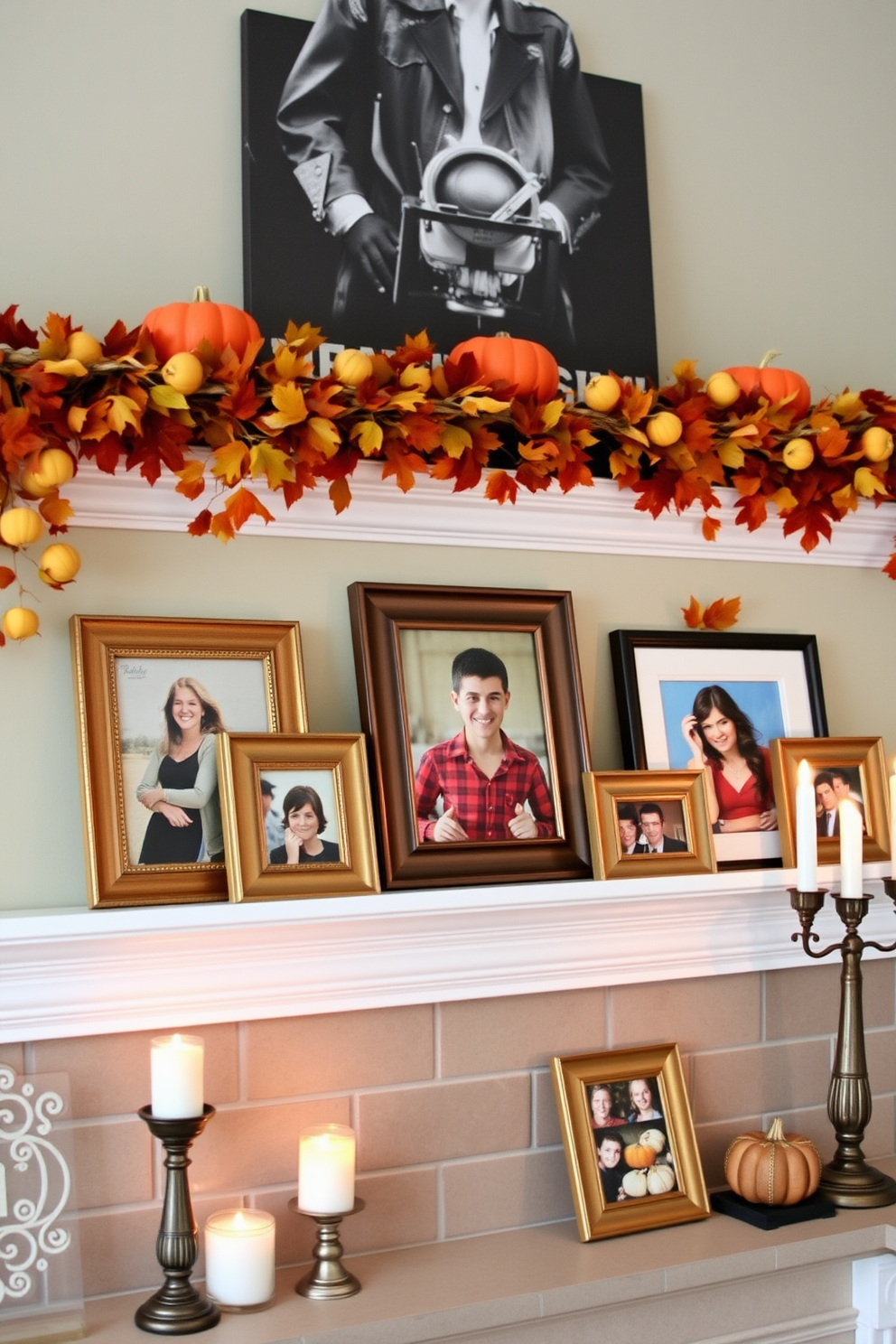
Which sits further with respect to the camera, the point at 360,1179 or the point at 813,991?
the point at 813,991

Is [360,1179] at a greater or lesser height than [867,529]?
lesser

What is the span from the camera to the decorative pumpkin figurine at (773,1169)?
164 cm

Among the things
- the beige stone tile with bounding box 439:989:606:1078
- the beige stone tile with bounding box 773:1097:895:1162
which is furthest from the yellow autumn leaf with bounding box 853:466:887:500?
the beige stone tile with bounding box 773:1097:895:1162

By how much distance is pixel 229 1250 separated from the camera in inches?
53.3

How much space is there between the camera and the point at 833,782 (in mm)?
1839

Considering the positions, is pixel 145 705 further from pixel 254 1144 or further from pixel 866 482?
pixel 866 482

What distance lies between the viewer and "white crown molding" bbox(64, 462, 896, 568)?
1.50 meters

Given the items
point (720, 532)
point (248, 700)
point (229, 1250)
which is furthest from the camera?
point (720, 532)

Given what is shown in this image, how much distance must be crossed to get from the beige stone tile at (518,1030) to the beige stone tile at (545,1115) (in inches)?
1.1

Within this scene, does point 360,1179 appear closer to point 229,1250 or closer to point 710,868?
point 229,1250

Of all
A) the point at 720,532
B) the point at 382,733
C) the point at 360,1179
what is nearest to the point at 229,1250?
the point at 360,1179

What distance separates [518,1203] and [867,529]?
1127 millimetres

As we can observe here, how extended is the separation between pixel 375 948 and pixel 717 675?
66cm

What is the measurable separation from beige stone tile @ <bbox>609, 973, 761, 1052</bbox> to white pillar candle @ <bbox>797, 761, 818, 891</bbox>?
0.21 meters
